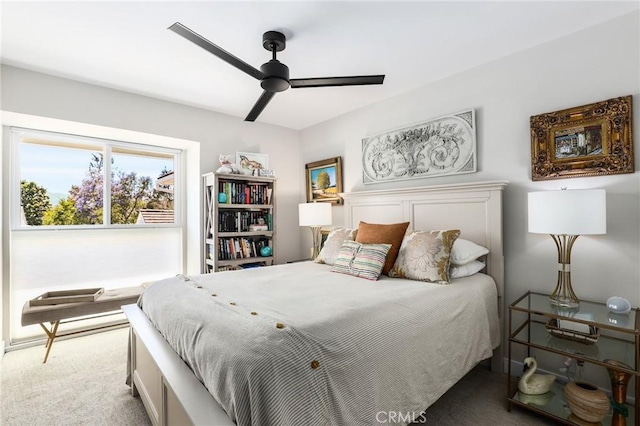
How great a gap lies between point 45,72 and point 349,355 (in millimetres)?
3472

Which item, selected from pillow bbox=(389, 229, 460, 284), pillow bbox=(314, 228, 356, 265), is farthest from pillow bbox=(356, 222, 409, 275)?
pillow bbox=(314, 228, 356, 265)

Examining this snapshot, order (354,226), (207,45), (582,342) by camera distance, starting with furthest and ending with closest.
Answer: (354,226), (582,342), (207,45)

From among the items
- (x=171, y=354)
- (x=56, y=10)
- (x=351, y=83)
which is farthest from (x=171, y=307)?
(x=56, y=10)

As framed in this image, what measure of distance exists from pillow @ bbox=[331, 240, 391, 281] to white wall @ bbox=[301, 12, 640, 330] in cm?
101

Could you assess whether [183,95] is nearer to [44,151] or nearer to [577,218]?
[44,151]

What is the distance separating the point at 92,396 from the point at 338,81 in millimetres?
2802

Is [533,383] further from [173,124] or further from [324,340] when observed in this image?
[173,124]

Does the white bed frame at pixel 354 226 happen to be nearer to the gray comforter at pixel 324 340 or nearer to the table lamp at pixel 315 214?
the gray comforter at pixel 324 340

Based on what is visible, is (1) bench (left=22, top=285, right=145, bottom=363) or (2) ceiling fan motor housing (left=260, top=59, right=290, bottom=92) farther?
(1) bench (left=22, top=285, right=145, bottom=363)

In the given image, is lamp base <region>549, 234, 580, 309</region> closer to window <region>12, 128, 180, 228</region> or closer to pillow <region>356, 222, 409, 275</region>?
pillow <region>356, 222, 409, 275</region>

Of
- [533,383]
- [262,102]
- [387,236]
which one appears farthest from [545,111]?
[262,102]

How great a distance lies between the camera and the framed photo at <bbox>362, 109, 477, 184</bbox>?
2654 millimetres

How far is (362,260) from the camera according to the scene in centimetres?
236

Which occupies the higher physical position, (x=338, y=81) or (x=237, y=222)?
(x=338, y=81)
